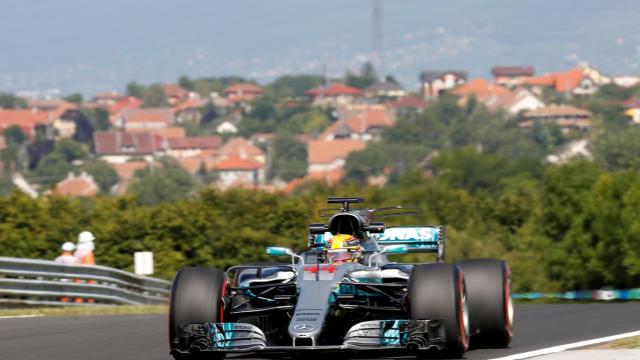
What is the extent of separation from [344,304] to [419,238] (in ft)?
9.90

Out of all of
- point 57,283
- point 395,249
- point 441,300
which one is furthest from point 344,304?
point 57,283

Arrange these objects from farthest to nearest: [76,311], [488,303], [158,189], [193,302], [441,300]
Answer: [158,189] < [76,311] < [488,303] < [193,302] < [441,300]

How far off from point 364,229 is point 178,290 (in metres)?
2.10

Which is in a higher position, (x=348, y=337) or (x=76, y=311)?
(x=348, y=337)

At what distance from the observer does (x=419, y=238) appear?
54.1 feet

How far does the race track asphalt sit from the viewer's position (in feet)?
48.4

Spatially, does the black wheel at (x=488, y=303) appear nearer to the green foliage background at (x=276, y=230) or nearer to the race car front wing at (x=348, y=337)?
the race car front wing at (x=348, y=337)

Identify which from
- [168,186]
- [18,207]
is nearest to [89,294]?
[18,207]

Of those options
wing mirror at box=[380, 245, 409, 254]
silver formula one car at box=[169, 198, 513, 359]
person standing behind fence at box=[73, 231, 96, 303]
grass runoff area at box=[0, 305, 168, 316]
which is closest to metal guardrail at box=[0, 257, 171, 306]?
person standing behind fence at box=[73, 231, 96, 303]

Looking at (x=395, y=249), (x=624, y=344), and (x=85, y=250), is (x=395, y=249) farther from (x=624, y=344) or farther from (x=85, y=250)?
(x=85, y=250)

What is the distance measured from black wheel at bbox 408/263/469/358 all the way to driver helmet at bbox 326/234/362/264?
1280mm

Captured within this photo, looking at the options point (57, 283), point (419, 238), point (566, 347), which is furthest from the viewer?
point (57, 283)

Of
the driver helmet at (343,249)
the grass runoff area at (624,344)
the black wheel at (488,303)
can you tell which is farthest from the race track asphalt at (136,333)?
the driver helmet at (343,249)

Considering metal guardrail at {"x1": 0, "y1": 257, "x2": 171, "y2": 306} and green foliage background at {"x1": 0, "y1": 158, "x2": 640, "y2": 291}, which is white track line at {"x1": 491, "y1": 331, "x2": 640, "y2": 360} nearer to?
metal guardrail at {"x1": 0, "y1": 257, "x2": 171, "y2": 306}
